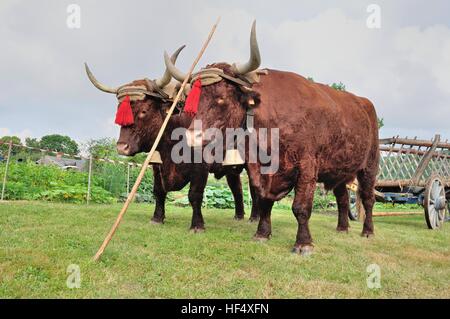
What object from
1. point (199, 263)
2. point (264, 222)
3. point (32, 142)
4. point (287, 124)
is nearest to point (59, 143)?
point (32, 142)

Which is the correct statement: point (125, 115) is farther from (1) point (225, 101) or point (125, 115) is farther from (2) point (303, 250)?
(2) point (303, 250)

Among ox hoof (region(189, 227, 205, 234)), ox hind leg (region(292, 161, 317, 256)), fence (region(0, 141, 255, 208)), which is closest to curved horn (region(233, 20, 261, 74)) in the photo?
ox hind leg (region(292, 161, 317, 256))

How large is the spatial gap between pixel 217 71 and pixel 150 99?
5.82 ft

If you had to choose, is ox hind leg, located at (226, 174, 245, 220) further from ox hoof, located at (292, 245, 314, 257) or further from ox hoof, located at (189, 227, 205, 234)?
ox hoof, located at (292, 245, 314, 257)

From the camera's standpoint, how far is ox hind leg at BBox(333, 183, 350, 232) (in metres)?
7.40

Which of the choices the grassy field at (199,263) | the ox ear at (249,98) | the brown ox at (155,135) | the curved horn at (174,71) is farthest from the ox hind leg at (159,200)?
the ox ear at (249,98)

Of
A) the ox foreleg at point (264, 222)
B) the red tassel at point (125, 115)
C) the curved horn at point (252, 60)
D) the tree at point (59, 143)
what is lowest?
the ox foreleg at point (264, 222)

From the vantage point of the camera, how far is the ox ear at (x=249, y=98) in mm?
5199

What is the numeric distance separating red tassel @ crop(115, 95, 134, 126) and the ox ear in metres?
1.89

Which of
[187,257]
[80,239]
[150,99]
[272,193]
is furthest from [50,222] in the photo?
[272,193]

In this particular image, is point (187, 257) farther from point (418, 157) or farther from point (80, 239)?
point (418, 157)

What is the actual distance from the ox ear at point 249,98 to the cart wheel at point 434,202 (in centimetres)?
526

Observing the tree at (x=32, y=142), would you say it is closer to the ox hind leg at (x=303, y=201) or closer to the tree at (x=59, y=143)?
the tree at (x=59, y=143)

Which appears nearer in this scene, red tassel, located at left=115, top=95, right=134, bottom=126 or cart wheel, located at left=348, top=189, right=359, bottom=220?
red tassel, located at left=115, top=95, right=134, bottom=126
